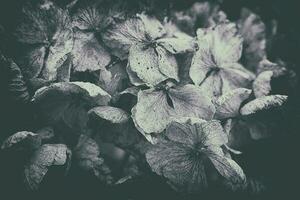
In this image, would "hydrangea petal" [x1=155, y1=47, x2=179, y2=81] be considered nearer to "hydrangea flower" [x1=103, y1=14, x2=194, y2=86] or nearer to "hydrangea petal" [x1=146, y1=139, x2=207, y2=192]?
"hydrangea flower" [x1=103, y1=14, x2=194, y2=86]

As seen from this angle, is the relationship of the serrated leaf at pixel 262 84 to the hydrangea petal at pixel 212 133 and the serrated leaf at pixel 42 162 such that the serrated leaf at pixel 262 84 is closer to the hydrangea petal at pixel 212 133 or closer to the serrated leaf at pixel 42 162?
the hydrangea petal at pixel 212 133

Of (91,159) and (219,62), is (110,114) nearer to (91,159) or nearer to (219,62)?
(91,159)

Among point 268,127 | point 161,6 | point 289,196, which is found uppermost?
point 161,6

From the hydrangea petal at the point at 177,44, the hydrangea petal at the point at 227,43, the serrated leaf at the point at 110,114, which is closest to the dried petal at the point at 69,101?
the serrated leaf at the point at 110,114

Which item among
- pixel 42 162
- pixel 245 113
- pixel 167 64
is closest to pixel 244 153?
pixel 245 113

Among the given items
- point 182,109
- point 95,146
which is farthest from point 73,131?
point 182,109

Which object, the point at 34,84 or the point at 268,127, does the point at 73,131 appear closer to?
the point at 34,84

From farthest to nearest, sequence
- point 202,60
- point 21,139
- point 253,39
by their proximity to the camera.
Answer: point 253,39 → point 202,60 → point 21,139
